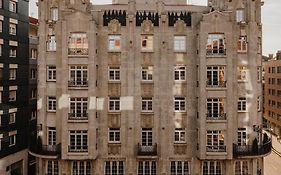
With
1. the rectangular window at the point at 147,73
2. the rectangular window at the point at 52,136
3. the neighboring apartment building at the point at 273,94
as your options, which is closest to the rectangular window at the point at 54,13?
the rectangular window at the point at 147,73

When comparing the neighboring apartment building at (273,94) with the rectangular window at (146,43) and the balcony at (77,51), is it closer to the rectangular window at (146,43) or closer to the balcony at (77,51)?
the rectangular window at (146,43)

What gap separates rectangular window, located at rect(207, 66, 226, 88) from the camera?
109ft

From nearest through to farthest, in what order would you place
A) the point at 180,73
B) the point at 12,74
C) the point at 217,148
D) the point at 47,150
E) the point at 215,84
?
the point at 217,148, the point at 215,84, the point at 47,150, the point at 180,73, the point at 12,74

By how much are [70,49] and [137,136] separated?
11.7m

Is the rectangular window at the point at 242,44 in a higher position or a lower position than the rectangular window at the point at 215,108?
higher

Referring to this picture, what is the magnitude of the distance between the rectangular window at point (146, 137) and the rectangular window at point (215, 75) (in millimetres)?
8183

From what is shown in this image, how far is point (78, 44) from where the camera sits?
33.4m

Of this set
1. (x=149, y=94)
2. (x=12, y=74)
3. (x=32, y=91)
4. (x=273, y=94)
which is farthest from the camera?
(x=273, y=94)

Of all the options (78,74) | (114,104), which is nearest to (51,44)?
(78,74)

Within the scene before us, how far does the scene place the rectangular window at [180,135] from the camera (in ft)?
113

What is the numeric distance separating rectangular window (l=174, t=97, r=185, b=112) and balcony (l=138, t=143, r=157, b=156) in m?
4.56

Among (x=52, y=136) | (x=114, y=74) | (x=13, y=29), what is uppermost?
(x=13, y=29)

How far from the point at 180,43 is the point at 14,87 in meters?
20.6

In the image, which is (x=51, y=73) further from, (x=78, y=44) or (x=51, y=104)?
(x=78, y=44)
